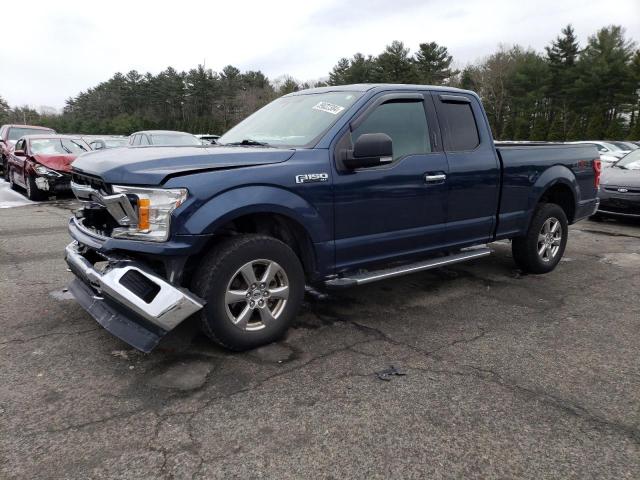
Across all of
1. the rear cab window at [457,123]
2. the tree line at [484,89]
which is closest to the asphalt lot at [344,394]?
the rear cab window at [457,123]

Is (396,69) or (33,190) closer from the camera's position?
(33,190)

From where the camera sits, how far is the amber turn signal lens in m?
3.11

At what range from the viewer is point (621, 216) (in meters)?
9.39

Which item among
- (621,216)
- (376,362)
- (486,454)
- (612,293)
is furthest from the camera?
(621,216)

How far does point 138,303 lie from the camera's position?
299cm

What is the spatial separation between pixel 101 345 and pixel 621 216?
9310mm

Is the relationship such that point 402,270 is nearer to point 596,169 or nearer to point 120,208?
point 120,208

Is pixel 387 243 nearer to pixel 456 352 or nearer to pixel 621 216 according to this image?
pixel 456 352

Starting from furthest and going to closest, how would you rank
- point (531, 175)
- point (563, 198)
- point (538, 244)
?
point (563, 198)
point (538, 244)
point (531, 175)

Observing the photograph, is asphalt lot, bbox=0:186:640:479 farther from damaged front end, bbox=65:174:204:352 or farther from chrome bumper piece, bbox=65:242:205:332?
chrome bumper piece, bbox=65:242:205:332

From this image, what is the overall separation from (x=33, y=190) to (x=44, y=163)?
73cm

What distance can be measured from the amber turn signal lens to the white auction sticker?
67.0 inches

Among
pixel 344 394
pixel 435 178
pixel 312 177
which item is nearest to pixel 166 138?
pixel 435 178

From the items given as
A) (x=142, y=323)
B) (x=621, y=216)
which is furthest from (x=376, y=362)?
(x=621, y=216)
